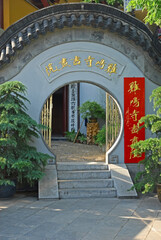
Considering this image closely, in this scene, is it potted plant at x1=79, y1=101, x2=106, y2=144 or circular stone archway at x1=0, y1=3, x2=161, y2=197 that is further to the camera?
potted plant at x1=79, y1=101, x2=106, y2=144

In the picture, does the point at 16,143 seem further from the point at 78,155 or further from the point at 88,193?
the point at 78,155

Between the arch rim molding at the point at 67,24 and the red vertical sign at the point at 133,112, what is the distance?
851 mm

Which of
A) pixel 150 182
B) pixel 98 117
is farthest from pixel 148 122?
pixel 98 117

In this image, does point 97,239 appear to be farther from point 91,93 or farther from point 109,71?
point 91,93

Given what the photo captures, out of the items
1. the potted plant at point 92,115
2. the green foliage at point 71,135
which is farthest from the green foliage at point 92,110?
the green foliage at point 71,135

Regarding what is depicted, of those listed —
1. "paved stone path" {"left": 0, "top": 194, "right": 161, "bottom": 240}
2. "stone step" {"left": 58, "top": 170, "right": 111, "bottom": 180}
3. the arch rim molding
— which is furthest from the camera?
the arch rim molding

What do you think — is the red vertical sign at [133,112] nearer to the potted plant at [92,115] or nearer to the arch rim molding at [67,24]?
the arch rim molding at [67,24]

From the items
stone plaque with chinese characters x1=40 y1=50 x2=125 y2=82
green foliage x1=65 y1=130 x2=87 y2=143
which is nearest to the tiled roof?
stone plaque with chinese characters x1=40 y1=50 x2=125 y2=82

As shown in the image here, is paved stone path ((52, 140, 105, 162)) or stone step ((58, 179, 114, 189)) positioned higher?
paved stone path ((52, 140, 105, 162))

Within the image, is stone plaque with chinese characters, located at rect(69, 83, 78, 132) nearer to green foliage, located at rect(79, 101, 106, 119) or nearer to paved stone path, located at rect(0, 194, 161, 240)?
green foliage, located at rect(79, 101, 106, 119)

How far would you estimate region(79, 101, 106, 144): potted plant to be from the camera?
1270cm

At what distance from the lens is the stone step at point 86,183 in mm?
7238

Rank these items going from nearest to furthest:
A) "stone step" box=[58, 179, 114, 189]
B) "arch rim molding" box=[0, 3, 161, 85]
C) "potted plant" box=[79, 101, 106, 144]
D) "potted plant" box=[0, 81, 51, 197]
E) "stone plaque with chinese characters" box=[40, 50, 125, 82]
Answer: "potted plant" box=[0, 81, 51, 197] → "stone step" box=[58, 179, 114, 189] → "arch rim molding" box=[0, 3, 161, 85] → "stone plaque with chinese characters" box=[40, 50, 125, 82] → "potted plant" box=[79, 101, 106, 144]

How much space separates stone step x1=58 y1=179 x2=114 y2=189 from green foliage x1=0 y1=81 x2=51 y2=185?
0.58 m
